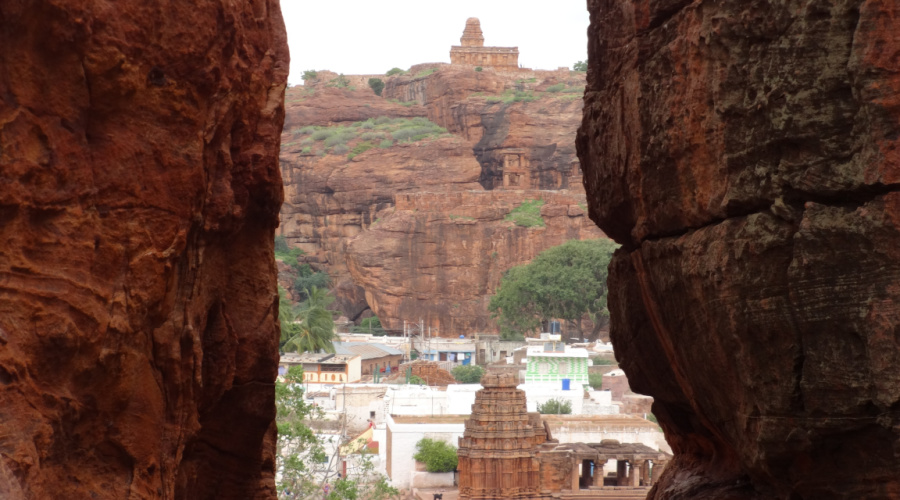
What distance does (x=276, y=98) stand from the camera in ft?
22.3

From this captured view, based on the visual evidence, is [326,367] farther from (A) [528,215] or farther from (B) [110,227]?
(B) [110,227]

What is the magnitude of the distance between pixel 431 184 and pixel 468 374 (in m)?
21.0

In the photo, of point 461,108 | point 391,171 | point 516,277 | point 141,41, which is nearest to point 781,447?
point 141,41

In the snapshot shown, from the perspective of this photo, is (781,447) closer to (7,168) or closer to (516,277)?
(7,168)

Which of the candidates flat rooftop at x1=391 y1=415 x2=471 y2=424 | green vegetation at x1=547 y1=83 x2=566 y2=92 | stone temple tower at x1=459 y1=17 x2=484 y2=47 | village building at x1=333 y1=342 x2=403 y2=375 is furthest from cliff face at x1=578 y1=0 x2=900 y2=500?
stone temple tower at x1=459 y1=17 x2=484 y2=47

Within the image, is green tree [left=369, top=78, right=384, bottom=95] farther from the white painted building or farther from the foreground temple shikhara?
the foreground temple shikhara

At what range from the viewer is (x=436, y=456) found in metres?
30.3

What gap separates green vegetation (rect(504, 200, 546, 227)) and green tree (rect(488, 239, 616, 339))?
3535mm

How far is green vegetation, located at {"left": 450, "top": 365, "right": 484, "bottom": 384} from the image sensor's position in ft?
154

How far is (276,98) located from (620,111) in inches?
88.0

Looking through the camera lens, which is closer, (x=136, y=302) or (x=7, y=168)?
(x=7, y=168)

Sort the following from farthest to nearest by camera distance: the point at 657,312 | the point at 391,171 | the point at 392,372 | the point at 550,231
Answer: the point at 391,171, the point at 550,231, the point at 392,372, the point at 657,312

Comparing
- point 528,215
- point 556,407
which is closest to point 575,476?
point 556,407

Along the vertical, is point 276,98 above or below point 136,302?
above
